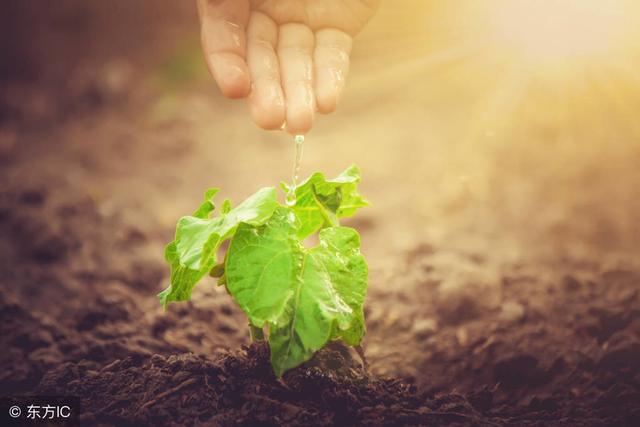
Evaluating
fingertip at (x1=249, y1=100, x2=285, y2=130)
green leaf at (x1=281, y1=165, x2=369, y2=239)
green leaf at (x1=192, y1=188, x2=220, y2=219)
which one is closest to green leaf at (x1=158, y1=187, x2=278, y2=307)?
green leaf at (x1=192, y1=188, x2=220, y2=219)

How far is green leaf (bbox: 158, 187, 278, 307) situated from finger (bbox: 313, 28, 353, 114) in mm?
525

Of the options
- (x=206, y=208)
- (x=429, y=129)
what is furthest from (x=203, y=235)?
(x=429, y=129)

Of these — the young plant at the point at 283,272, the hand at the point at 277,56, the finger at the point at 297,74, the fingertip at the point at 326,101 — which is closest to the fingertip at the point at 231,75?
the hand at the point at 277,56

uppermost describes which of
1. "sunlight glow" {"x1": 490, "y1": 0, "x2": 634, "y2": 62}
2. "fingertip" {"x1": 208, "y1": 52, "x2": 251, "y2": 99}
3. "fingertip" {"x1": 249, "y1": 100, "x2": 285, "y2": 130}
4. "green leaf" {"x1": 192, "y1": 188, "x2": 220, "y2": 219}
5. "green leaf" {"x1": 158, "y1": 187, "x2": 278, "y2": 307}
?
"sunlight glow" {"x1": 490, "y1": 0, "x2": 634, "y2": 62}

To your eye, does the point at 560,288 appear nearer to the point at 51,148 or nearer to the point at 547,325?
the point at 547,325

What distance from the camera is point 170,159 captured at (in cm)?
440

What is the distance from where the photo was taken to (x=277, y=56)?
7.36 feet

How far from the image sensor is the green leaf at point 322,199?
5.98 feet

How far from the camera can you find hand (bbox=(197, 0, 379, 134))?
2047 mm

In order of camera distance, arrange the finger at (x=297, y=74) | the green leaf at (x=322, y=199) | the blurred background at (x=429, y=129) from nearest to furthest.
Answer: the green leaf at (x=322, y=199), the finger at (x=297, y=74), the blurred background at (x=429, y=129)

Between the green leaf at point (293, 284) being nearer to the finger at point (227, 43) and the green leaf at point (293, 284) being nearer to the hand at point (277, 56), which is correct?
the hand at point (277, 56)

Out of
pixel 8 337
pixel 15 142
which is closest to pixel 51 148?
pixel 15 142

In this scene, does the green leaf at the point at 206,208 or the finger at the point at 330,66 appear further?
the finger at the point at 330,66

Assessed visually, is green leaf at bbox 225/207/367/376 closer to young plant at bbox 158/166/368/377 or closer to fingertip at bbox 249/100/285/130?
young plant at bbox 158/166/368/377
